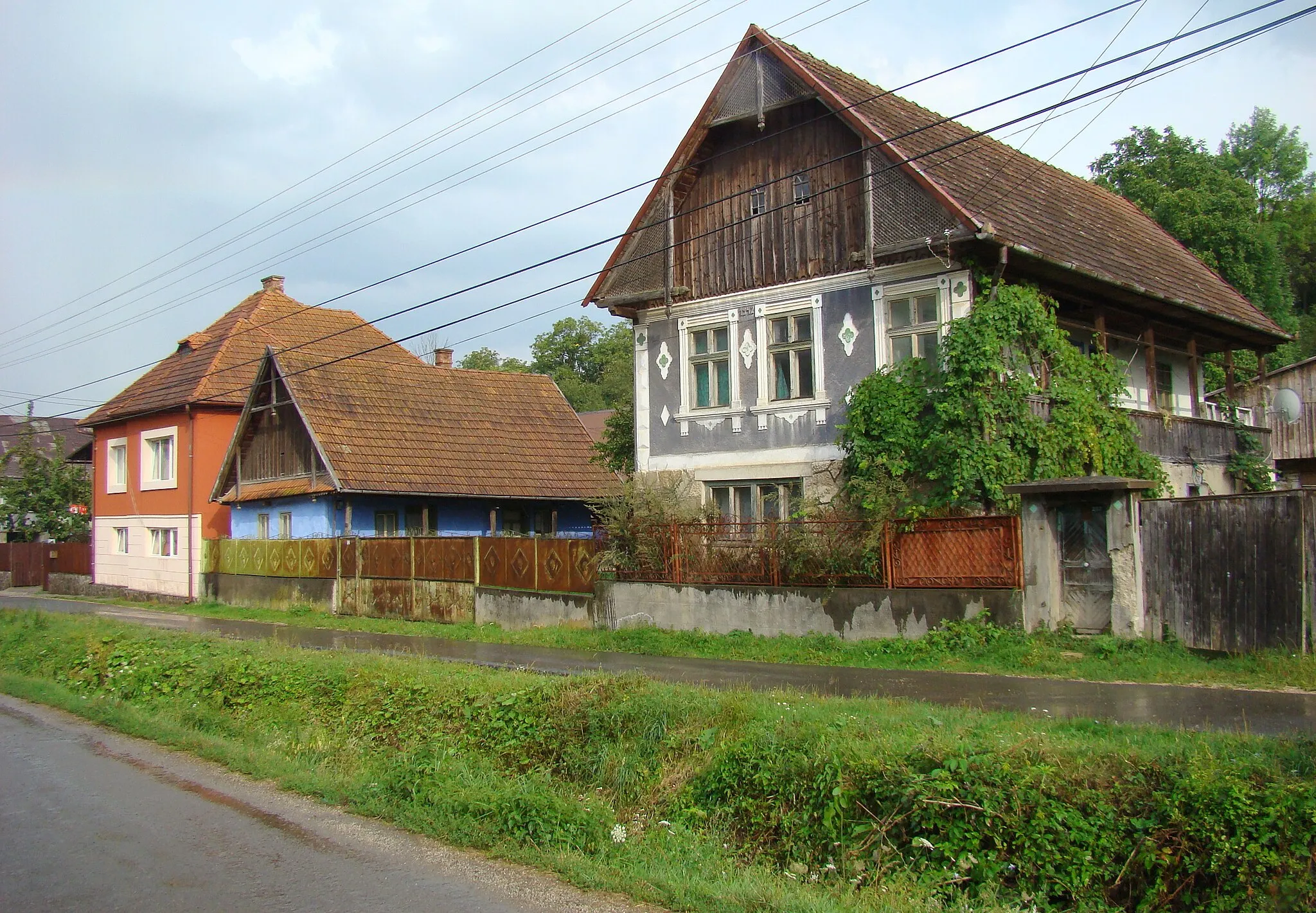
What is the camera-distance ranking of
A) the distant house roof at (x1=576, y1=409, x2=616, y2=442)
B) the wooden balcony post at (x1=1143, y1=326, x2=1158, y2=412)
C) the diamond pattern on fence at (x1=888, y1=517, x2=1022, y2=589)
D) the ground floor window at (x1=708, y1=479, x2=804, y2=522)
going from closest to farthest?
the diamond pattern on fence at (x1=888, y1=517, x2=1022, y2=589)
the ground floor window at (x1=708, y1=479, x2=804, y2=522)
the wooden balcony post at (x1=1143, y1=326, x2=1158, y2=412)
the distant house roof at (x1=576, y1=409, x2=616, y2=442)

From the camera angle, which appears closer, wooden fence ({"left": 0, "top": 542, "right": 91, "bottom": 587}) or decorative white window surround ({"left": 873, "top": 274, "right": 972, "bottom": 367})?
decorative white window surround ({"left": 873, "top": 274, "right": 972, "bottom": 367})

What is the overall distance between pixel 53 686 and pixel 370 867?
33.9 feet

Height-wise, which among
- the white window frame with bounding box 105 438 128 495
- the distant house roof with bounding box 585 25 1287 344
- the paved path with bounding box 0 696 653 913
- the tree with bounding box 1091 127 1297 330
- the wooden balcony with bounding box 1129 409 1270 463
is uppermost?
the tree with bounding box 1091 127 1297 330

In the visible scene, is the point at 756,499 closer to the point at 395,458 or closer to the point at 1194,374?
the point at 1194,374

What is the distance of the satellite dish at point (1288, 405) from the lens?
29750mm

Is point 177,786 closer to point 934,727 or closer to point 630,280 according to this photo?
point 934,727

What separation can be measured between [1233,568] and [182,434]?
1191 inches

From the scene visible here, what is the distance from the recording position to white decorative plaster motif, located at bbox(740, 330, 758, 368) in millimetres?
21109

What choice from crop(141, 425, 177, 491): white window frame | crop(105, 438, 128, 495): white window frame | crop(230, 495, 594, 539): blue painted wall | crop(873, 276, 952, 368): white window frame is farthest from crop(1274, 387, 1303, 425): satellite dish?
crop(105, 438, 128, 495): white window frame

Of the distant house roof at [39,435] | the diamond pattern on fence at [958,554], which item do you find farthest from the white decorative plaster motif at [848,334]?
A: the distant house roof at [39,435]

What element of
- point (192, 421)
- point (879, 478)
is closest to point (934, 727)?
point (879, 478)

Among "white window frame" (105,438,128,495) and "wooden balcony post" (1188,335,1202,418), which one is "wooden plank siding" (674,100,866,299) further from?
"white window frame" (105,438,128,495)

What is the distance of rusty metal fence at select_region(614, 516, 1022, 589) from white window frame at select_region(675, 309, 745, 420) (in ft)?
9.70

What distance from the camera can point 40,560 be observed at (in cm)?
4412
